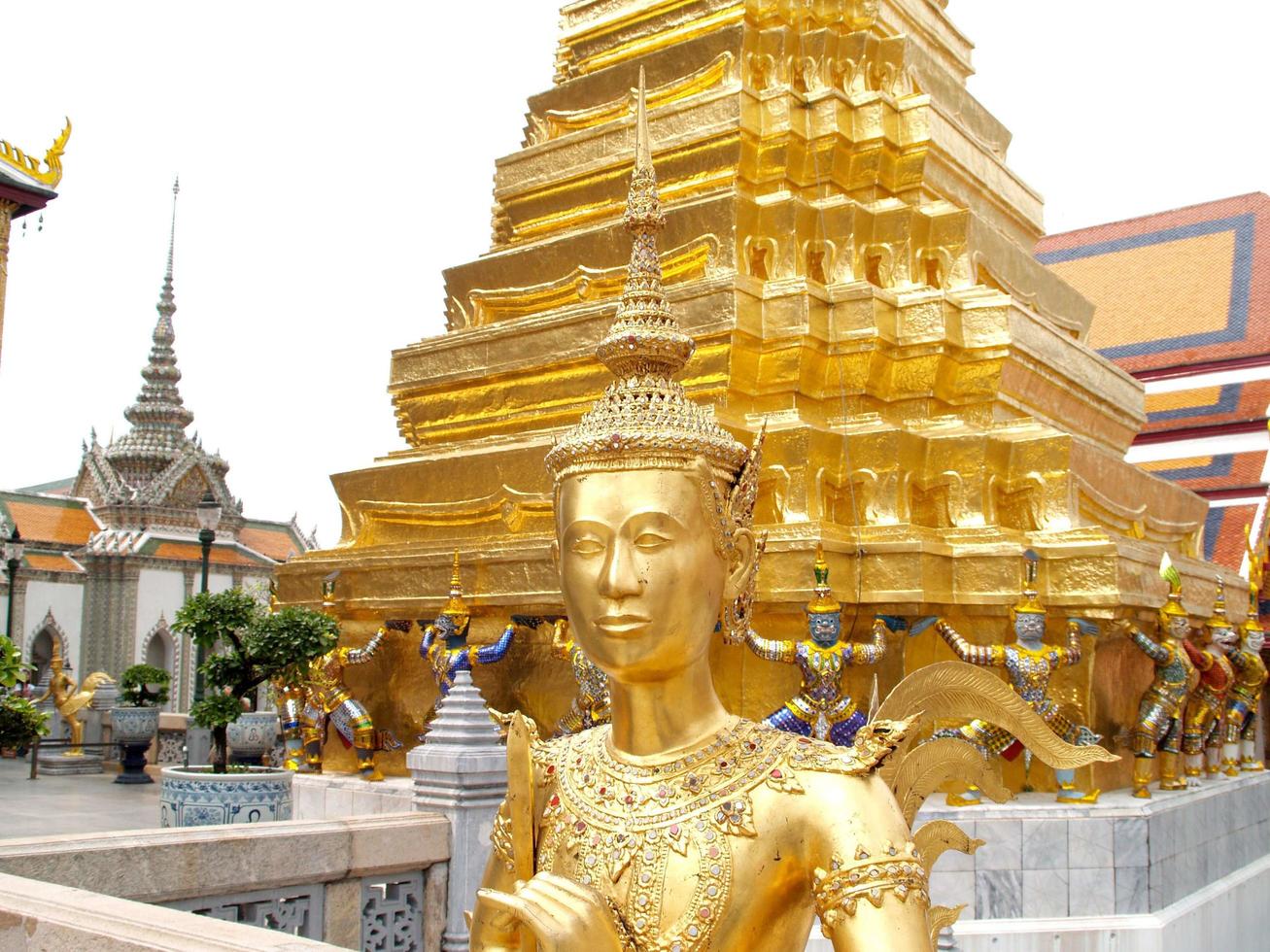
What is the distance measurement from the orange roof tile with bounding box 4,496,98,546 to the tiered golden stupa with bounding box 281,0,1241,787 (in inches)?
961

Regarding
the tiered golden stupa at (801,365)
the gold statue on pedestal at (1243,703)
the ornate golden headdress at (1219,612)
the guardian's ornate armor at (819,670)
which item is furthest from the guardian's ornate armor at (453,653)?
the gold statue on pedestal at (1243,703)

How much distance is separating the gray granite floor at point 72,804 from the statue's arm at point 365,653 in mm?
2121

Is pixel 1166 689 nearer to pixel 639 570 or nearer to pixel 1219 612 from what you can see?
pixel 1219 612

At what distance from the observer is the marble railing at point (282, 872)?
210 inches

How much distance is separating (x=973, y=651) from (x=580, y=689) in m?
2.78

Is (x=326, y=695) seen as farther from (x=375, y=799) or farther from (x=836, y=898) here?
(x=836, y=898)

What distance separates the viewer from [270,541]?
39.2 meters

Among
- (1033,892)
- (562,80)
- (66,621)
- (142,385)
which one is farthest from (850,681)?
(142,385)

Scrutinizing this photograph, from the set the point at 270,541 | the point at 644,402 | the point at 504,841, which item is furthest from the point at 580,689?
the point at 270,541

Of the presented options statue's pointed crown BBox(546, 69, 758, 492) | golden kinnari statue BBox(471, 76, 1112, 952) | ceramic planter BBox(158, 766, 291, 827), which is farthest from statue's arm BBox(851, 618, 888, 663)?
statue's pointed crown BBox(546, 69, 758, 492)

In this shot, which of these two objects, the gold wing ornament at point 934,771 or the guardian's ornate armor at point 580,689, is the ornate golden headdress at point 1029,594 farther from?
the gold wing ornament at point 934,771

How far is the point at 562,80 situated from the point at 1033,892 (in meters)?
9.16

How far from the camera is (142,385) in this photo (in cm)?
3728

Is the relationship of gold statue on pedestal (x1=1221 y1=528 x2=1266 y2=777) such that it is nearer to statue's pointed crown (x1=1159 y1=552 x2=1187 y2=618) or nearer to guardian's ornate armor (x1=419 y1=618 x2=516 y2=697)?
statue's pointed crown (x1=1159 y1=552 x2=1187 y2=618)
